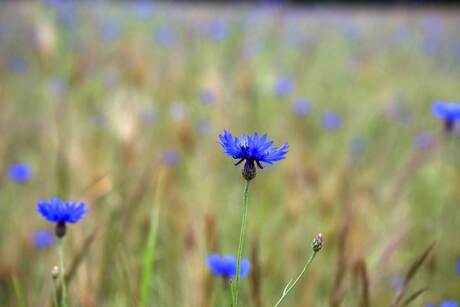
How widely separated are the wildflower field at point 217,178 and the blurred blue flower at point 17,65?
0.04ft

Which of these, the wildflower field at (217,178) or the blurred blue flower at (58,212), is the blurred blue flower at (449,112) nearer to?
the wildflower field at (217,178)

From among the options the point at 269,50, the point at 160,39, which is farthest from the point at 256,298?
the point at 160,39

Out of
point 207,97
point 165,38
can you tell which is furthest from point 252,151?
point 165,38

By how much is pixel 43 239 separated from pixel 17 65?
1.87 m

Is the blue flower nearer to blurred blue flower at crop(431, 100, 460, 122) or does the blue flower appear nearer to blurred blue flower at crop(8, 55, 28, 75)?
blurred blue flower at crop(431, 100, 460, 122)

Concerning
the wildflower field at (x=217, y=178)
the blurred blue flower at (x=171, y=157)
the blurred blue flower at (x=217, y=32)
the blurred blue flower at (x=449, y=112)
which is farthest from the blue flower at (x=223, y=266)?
the blurred blue flower at (x=217, y=32)

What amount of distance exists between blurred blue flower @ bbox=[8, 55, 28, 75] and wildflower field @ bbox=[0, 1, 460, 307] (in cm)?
1

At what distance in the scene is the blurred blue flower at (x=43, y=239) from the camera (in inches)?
52.0

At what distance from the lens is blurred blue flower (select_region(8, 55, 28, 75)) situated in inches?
111

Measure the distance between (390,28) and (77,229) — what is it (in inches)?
216

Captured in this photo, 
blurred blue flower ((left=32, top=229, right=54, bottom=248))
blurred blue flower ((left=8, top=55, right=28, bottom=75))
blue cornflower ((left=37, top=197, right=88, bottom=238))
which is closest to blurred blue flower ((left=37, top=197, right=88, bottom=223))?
blue cornflower ((left=37, top=197, right=88, bottom=238))

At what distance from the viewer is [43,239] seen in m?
1.33

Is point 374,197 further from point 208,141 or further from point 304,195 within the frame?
point 208,141

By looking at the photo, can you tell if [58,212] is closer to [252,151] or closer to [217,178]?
[252,151]
